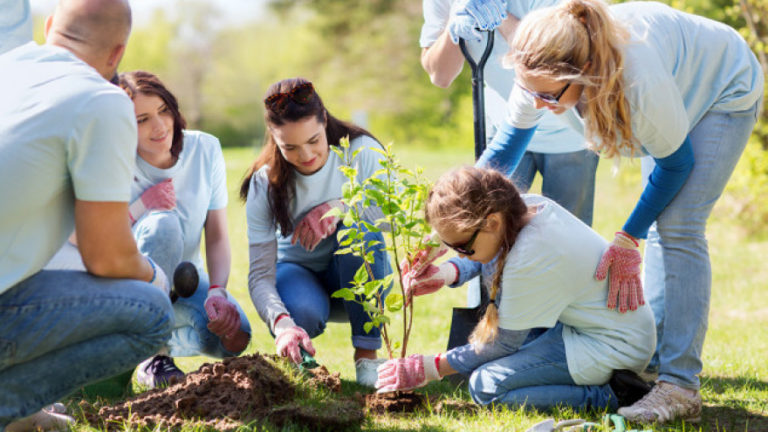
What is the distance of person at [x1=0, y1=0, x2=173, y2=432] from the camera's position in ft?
7.24

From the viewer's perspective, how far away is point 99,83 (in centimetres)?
227

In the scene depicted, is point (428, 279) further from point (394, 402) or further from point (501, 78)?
point (501, 78)

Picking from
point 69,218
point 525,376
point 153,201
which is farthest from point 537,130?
point 69,218

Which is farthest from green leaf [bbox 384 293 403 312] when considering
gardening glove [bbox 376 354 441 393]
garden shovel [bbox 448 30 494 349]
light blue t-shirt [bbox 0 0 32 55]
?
light blue t-shirt [bbox 0 0 32 55]

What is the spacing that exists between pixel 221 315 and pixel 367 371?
0.68 metres

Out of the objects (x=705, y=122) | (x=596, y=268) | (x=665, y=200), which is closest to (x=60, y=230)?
(x=596, y=268)

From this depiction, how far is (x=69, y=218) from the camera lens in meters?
2.36

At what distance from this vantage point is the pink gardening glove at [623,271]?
9.36 ft

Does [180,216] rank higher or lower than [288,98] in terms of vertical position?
lower

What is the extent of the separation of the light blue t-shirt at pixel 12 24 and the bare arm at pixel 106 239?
5.53 feet

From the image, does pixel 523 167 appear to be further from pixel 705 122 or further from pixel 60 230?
pixel 60 230

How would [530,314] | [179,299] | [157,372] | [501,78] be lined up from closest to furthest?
[530,314] → [157,372] → [179,299] → [501,78]

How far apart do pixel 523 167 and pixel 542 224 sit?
3.53 feet

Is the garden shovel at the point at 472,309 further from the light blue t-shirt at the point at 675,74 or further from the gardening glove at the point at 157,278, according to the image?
the gardening glove at the point at 157,278
